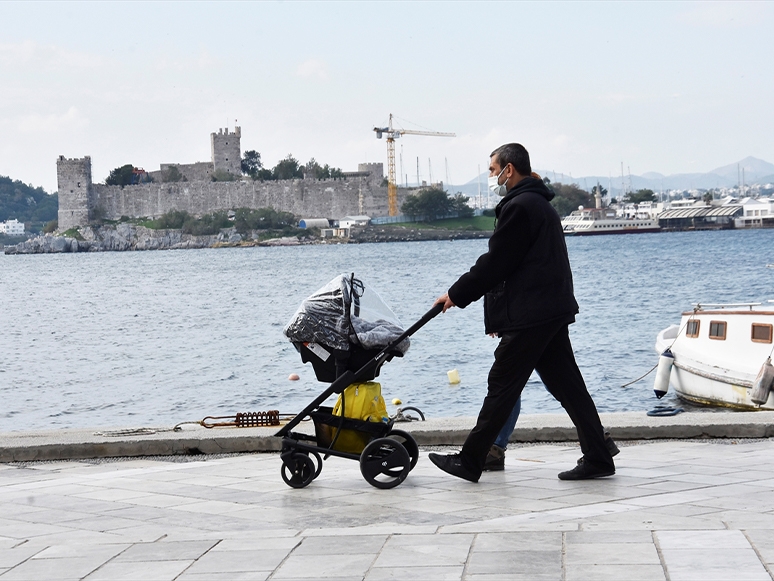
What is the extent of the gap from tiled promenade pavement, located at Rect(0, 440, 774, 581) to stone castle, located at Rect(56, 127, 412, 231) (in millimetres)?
127645

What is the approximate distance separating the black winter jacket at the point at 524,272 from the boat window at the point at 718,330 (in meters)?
9.90

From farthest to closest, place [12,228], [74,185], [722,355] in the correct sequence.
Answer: [12,228] → [74,185] → [722,355]

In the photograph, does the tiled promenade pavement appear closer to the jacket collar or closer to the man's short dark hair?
the jacket collar

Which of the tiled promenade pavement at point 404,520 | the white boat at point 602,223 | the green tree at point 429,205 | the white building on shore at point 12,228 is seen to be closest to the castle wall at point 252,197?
the green tree at point 429,205

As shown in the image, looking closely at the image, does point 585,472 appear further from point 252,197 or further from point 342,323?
point 252,197

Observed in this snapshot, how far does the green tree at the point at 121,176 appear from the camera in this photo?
468 feet

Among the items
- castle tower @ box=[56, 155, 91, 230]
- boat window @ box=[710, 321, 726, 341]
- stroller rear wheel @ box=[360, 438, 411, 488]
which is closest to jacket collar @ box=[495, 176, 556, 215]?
stroller rear wheel @ box=[360, 438, 411, 488]

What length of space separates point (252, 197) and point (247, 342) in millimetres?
105962

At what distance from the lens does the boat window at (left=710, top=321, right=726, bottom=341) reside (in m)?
14.6

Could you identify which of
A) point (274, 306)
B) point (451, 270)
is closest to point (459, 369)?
point (274, 306)

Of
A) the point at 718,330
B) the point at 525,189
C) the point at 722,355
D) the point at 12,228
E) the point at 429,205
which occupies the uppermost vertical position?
the point at 429,205

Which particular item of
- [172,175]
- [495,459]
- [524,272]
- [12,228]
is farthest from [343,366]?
[12,228]

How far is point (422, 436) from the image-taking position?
21.6 feet

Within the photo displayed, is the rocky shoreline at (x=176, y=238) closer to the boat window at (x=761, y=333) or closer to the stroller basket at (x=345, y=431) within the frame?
the boat window at (x=761, y=333)
